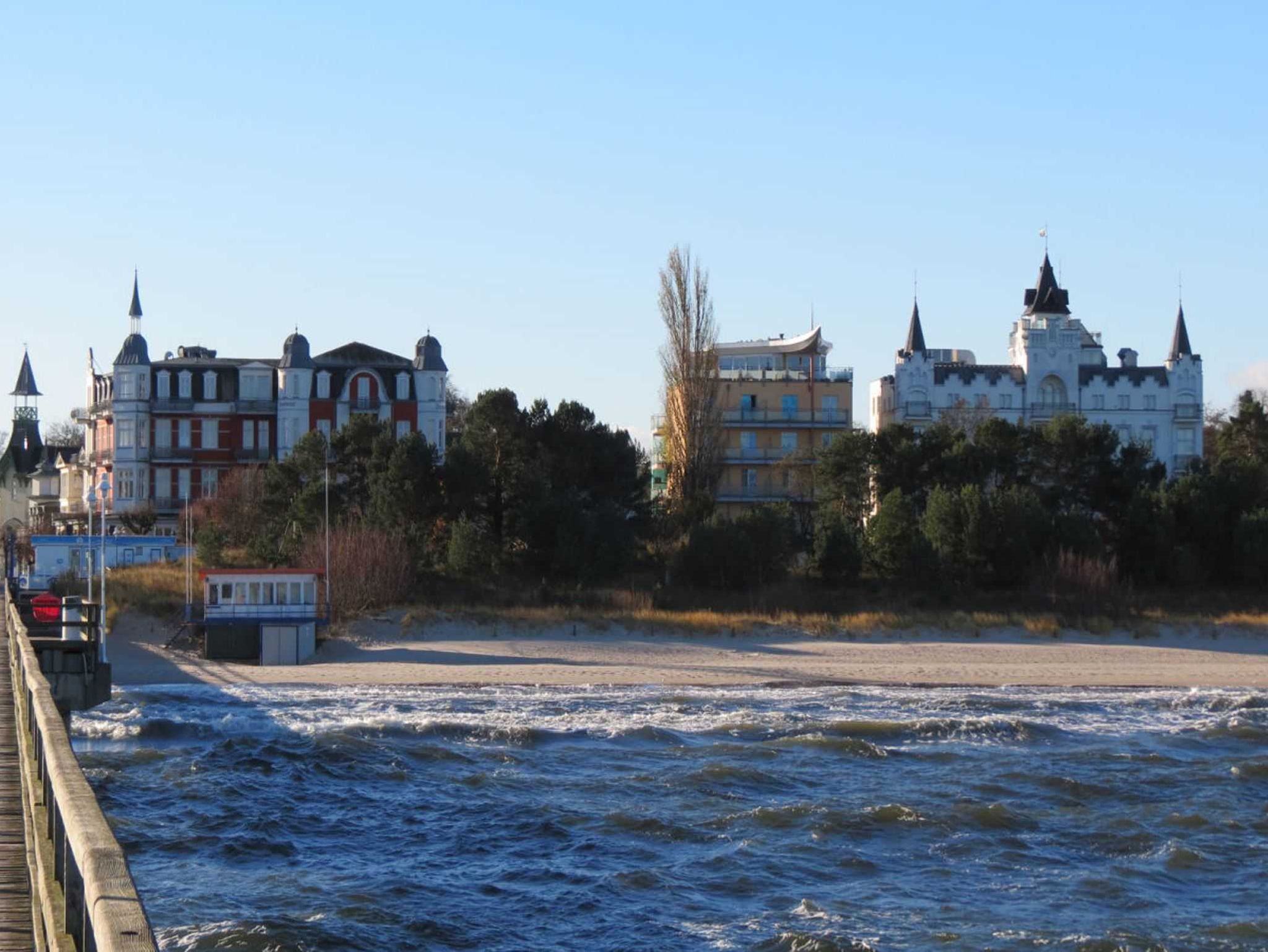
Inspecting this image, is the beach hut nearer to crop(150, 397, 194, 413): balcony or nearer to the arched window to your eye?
crop(150, 397, 194, 413): balcony

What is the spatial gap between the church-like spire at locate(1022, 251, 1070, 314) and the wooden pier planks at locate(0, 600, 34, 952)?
3272 inches

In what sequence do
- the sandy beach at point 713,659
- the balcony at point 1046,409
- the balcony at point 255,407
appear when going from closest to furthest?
the sandy beach at point 713,659, the balcony at point 255,407, the balcony at point 1046,409

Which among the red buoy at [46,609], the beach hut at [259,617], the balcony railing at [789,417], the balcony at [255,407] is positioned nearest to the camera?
the red buoy at [46,609]

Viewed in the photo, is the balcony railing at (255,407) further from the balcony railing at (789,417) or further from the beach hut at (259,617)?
the beach hut at (259,617)

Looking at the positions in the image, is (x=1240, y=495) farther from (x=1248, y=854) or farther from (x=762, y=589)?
(x=1248, y=854)

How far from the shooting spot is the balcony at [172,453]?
81688 millimetres

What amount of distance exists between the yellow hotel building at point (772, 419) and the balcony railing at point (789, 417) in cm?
3

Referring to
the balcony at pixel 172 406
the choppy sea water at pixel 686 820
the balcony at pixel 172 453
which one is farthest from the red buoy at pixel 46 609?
the balcony at pixel 172 406

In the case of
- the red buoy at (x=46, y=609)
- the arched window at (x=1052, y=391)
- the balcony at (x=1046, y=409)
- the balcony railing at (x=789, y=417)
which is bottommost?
the red buoy at (x=46, y=609)

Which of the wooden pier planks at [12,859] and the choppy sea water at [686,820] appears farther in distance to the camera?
the choppy sea water at [686,820]

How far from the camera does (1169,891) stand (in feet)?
71.2

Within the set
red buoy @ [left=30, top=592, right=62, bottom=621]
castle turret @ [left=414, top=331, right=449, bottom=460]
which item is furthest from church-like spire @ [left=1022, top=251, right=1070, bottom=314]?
red buoy @ [left=30, top=592, right=62, bottom=621]

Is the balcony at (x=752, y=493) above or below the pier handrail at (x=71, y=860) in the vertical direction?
above

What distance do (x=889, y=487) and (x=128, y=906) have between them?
61829mm
